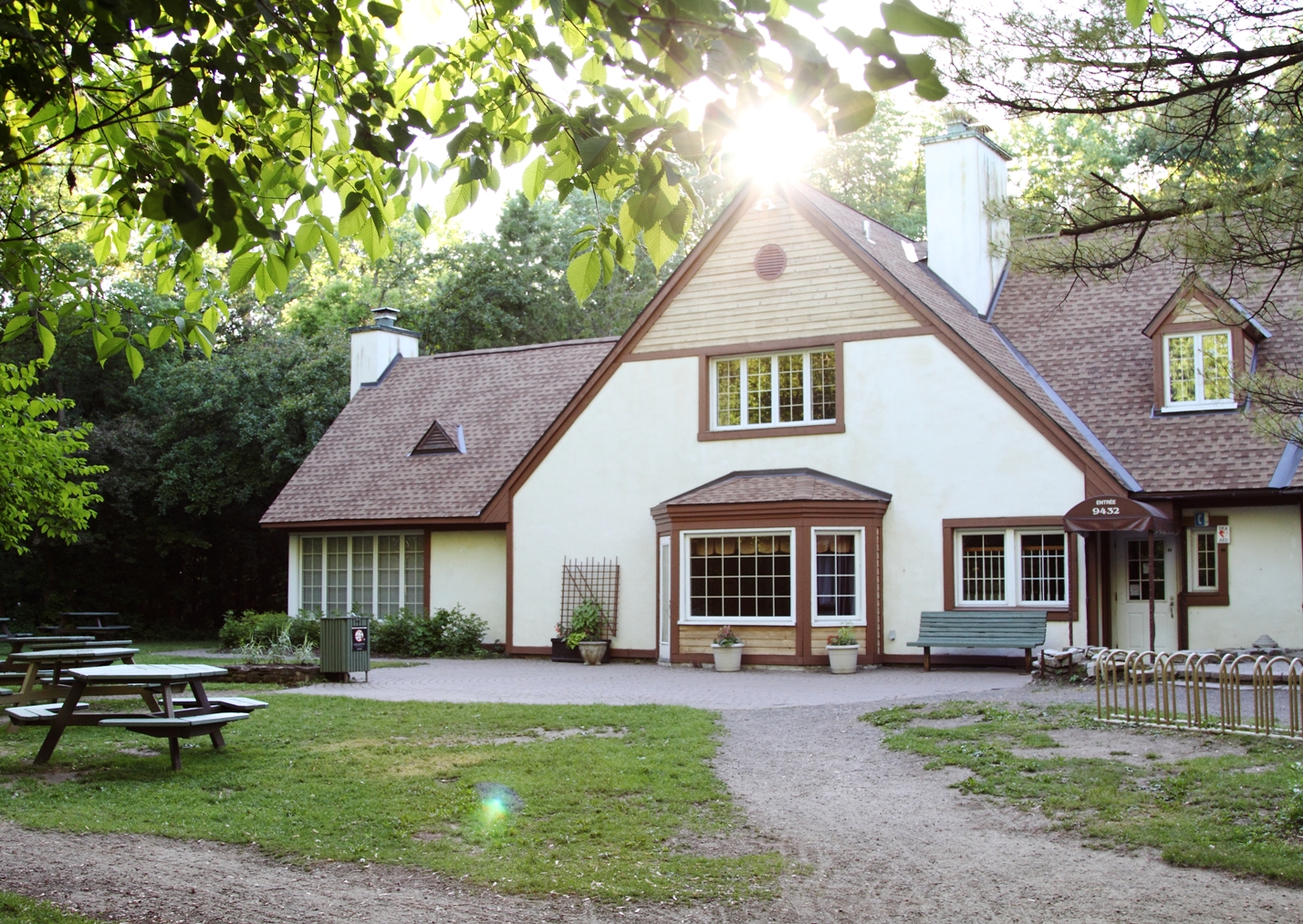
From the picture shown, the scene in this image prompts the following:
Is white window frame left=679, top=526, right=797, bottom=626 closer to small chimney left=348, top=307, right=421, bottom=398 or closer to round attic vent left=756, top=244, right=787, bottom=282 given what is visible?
round attic vent left=756, top=244, right=787, bottom=282

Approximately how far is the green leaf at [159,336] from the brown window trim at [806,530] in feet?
47.2

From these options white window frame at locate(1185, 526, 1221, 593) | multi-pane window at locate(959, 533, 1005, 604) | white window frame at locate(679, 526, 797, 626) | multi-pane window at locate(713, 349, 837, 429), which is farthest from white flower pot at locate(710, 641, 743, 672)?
white window frame at locate(1185, 526, 1221, 593)

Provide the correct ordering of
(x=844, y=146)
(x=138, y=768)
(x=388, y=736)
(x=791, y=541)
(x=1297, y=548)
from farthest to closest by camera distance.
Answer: (x=844, y=146) < (x=791, y=541) < (x=1297, y=548) < (x=388, y=736) < (x=138, y=768)

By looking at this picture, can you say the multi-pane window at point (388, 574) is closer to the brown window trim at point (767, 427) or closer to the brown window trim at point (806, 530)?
the brown window trim at point (767, 427)

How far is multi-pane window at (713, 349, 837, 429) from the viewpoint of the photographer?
69.1 ft

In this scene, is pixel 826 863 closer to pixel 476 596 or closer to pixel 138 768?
pixel 138 768

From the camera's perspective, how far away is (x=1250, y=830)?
7598 mm

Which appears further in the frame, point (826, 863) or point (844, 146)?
point (844, 146)

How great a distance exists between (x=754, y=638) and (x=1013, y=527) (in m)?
4.30

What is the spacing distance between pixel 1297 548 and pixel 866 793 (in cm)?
1189

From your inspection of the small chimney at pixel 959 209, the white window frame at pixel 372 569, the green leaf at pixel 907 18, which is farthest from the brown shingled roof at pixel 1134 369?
the green leaf at pixel 907 18

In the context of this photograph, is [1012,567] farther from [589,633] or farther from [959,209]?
[589,633]

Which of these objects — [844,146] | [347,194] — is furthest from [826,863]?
[844,146]

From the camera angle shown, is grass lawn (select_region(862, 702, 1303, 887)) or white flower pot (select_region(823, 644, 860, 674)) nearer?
grass lawn (select_region(862, 702, 1303, 887))
